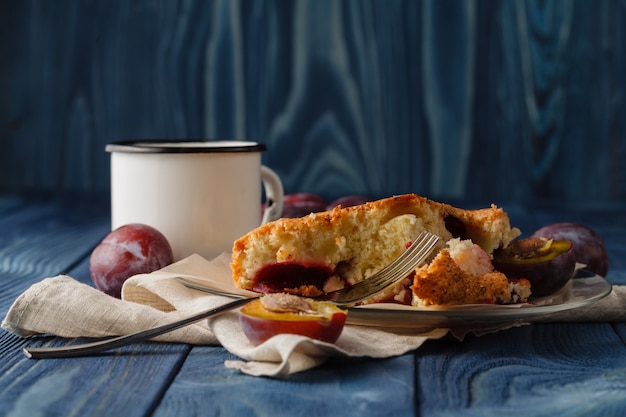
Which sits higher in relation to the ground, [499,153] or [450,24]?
[450,24]

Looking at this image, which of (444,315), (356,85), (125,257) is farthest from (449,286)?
(356,85)

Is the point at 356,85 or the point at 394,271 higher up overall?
the point at 356,85

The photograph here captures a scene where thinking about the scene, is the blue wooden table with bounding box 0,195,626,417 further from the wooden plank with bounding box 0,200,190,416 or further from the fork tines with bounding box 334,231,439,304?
the fork tines with bounding box 334,231,439,304

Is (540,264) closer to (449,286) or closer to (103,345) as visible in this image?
(449,286)

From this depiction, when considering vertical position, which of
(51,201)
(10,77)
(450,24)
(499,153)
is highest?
(450,24)

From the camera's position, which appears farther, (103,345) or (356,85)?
(356,85)

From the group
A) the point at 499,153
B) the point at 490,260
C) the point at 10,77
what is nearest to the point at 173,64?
the point at 10,77

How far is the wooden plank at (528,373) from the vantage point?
0.97 meters

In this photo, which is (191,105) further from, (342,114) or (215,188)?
(215,188)

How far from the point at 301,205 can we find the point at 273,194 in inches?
→ 3.7

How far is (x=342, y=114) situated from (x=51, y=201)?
3.39 feet

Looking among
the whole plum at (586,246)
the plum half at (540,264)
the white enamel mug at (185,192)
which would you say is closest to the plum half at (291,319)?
the plum half at (540,264)

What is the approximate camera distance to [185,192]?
1636 mm

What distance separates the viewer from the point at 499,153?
3.02 meters
